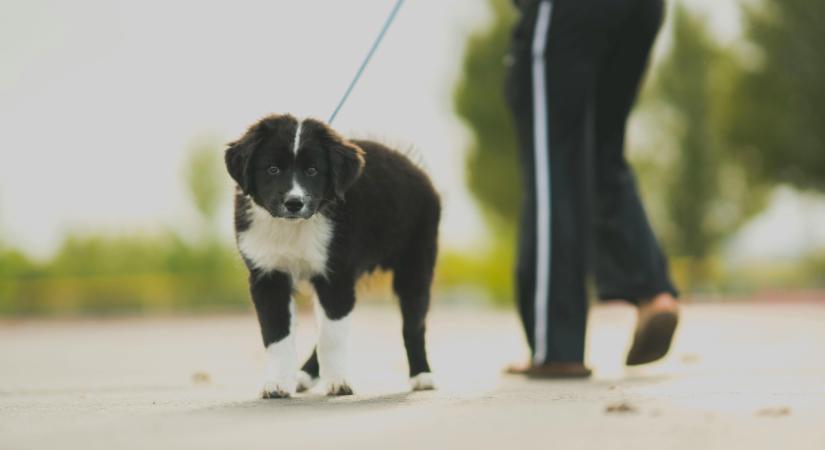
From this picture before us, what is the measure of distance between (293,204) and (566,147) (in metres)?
1.96

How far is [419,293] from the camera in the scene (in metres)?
5.36

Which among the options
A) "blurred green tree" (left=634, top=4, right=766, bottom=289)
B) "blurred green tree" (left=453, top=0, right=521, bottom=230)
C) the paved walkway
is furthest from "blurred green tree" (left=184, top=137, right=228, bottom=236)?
the paved walkway

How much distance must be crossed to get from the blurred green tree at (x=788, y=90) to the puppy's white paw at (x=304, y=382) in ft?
95.3

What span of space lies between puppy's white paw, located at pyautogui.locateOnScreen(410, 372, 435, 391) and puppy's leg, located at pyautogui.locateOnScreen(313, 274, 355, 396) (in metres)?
0.45

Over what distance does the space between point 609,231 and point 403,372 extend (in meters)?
1.45

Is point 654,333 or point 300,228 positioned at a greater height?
point 300,228

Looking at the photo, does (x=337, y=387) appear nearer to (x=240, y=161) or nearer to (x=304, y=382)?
(x=304, y=382)

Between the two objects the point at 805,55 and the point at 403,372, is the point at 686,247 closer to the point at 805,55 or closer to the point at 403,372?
the point at 805,55

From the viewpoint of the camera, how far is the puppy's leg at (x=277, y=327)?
4.64 m

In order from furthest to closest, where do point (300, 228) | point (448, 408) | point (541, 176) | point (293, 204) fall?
1. point (541, 176)
2. point (300, 228)
3. point (293, 204)
4. point (448, 408)

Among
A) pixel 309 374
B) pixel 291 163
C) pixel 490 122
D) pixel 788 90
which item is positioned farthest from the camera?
pixel 490 122

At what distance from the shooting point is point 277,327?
4680mm

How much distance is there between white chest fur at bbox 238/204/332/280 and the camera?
183 inches

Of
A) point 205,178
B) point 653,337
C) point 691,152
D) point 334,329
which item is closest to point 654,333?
point 653,337
